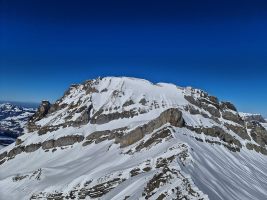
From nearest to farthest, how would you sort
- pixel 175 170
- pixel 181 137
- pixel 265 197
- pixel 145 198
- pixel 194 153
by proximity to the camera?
pixel 145 198
pixel 175 170
pixel 265 197
pixel 194 153
pixel 181 137

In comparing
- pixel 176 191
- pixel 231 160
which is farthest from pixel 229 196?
pixel 231 160

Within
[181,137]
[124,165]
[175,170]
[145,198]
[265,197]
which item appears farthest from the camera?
[181,137]

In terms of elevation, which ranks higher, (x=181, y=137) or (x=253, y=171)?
(x=181, y=137)

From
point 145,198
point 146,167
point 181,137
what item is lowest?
point 145,198

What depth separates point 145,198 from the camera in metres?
119

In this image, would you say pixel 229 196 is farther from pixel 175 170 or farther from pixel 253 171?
pixel 253 171

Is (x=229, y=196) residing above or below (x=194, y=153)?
below

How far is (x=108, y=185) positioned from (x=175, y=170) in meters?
30.8

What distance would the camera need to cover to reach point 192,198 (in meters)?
108

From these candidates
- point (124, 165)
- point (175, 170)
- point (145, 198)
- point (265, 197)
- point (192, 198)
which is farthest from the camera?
point (124, 165)

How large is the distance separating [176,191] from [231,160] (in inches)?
3358

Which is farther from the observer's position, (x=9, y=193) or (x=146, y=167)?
(x=9, y=193)

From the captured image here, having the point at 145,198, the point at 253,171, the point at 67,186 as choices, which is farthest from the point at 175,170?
the point at 253,171

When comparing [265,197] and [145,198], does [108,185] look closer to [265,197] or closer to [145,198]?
[145,198]
